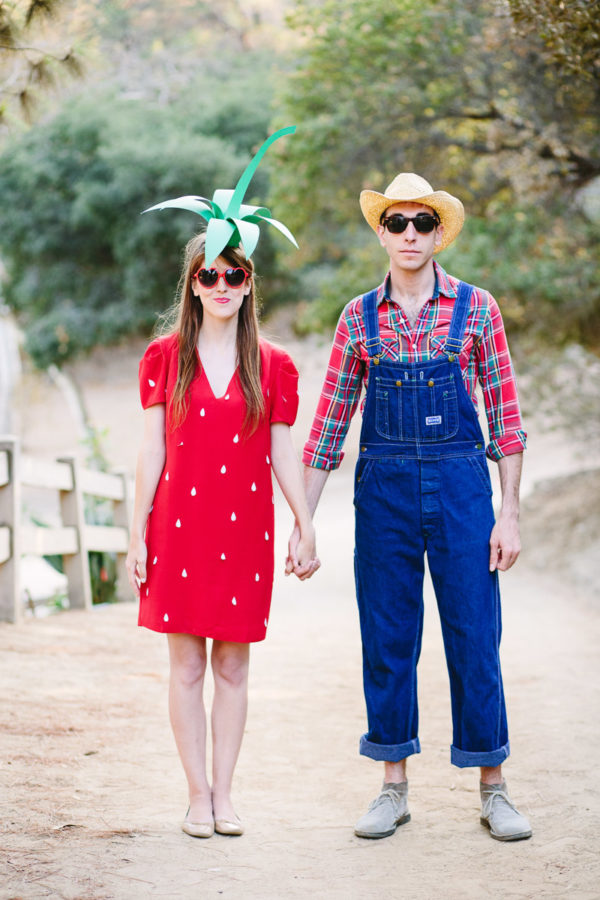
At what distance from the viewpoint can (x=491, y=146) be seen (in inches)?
433

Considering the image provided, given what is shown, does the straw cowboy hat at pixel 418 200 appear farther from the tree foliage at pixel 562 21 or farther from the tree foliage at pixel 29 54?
the tree foliage at pixel 562 21

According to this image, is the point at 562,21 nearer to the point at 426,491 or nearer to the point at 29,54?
the point at 29,54

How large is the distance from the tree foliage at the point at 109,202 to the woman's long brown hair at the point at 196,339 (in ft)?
60.4

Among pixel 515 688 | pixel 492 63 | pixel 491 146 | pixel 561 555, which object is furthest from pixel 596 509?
pixel 515 688

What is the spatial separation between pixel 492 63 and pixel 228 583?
8538 mm

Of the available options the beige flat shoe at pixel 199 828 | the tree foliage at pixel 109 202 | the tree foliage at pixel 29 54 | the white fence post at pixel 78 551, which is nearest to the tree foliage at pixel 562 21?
the tree foliage at pixel 29 54

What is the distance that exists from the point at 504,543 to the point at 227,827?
1280 mm

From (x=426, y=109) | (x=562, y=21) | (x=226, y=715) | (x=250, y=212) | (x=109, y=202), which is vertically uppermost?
(x=109, y=202)

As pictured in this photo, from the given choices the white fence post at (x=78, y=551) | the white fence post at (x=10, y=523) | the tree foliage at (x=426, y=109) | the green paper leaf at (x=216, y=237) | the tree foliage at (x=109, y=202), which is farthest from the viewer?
the tree foliage at (x=109, y=202)

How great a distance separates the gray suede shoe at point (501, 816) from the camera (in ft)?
10.8

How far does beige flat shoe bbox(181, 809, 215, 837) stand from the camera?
130 inches

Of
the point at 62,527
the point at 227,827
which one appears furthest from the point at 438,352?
the point at 62,527

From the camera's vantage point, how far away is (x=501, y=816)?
335cm

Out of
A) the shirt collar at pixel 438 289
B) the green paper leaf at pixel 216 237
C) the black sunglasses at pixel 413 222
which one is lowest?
the shirt collar at pixel 438 289
